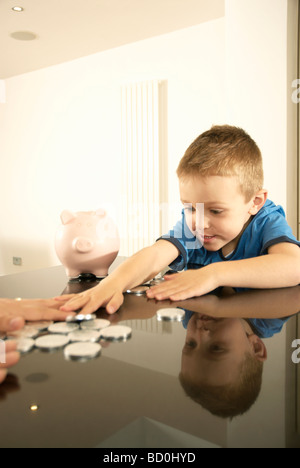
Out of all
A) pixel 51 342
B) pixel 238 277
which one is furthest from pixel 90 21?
→ pixel 51 342

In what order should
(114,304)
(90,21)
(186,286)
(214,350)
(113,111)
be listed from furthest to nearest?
(113,111) → (90,21) → (186,286) → (114,304) → (214,350)

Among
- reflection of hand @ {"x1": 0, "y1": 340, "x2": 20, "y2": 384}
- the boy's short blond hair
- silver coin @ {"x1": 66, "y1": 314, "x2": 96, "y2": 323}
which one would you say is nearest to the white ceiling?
the boy's short blond hair

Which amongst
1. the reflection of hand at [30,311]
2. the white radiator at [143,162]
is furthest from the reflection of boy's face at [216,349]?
the white radiator at [143,162]

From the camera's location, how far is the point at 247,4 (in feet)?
7.98

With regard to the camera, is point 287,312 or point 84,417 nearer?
point 84,417

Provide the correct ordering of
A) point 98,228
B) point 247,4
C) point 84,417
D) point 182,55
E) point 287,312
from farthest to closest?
point 182,55
point 247,4
point 98,228
point 287,312
point 84,417

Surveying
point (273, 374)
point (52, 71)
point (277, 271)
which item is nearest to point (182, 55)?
point (52, 71)

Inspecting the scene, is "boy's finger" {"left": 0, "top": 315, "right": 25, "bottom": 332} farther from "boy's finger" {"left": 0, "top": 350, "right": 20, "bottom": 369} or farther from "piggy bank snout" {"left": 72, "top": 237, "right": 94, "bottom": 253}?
"piggy bank snout" {"left": 72, "top": 237, "right": 94, "bottom": 253}

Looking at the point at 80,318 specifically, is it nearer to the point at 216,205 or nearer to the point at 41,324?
the point at 41,324

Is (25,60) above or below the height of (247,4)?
above

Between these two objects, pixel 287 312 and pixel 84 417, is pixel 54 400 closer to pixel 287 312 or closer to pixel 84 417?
pixel 84 417

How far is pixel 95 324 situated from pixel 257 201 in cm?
71

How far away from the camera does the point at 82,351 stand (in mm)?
446

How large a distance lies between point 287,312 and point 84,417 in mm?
440
